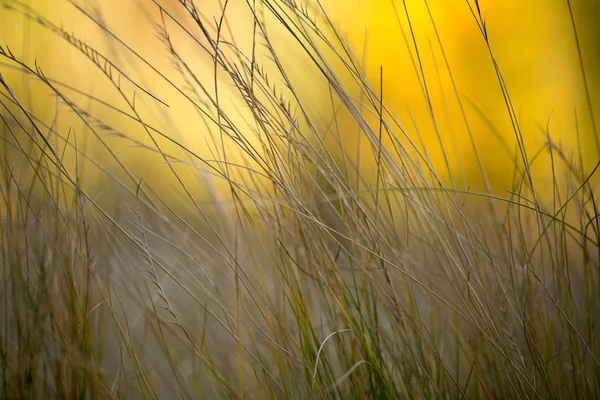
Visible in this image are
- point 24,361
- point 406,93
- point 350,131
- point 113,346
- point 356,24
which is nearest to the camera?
point 24,361

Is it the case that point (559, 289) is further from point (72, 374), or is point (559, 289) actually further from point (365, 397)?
point (72, 374)

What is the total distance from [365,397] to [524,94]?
4283 mm

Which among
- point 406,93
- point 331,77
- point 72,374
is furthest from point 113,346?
point 406,93

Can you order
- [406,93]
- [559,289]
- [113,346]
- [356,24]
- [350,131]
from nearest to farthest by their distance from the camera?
[559,289], [113,346], [350,131], [356,24], [406,93]

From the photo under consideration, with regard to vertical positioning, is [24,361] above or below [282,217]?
below

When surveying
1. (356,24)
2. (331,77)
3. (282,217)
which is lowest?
(282,217)

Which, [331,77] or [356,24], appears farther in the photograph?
[356,24]

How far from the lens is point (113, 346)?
156 cm

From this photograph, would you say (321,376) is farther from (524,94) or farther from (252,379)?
(524,94)

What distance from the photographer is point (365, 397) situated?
0.83 m

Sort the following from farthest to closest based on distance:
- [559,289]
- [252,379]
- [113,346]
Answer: [113,346] < [252,379] < [559,289]

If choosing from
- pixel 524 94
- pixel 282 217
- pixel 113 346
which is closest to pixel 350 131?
pixel 113 346

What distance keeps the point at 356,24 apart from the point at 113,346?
3139mm

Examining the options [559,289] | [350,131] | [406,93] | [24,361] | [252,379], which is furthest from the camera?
[406,93]
